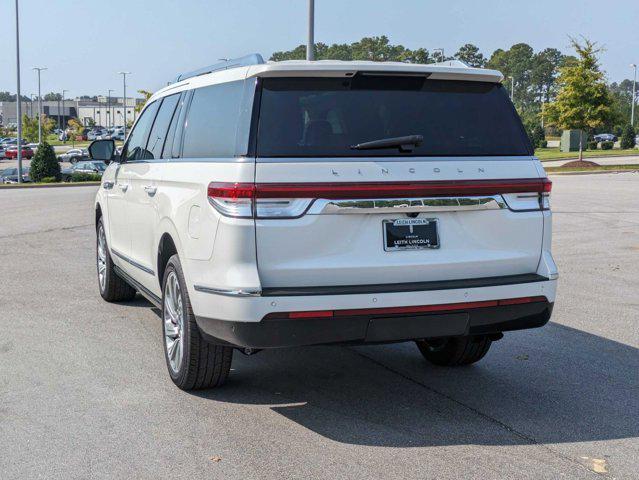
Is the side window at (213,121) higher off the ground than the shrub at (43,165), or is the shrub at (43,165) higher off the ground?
the side window at (213,121)

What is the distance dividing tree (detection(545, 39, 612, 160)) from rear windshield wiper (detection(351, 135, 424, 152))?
41.0 m

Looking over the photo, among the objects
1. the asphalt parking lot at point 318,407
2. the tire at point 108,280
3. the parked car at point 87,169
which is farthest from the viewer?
the parked car at point 87,169

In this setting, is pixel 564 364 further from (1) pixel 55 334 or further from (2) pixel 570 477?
(1) pixel 55 334

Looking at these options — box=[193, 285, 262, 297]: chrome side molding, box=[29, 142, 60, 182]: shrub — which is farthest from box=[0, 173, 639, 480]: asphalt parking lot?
box=[29, 142, 60, 182]: shrub

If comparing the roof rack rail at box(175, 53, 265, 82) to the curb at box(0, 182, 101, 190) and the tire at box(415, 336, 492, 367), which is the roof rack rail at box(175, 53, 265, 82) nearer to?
the tire at box(415, 336, 492, 367)

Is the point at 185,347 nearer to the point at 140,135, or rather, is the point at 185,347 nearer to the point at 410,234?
the point at 410,234

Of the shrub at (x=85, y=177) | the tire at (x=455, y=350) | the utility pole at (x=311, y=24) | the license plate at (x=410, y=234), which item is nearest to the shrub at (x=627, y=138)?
the shrub at (x=85, y=177)

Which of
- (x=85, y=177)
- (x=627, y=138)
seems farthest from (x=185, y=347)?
(x=627, y=138)

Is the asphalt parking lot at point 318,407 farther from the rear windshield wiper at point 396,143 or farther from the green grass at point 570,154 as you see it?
the green grass at point 570,154

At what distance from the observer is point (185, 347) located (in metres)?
5.54

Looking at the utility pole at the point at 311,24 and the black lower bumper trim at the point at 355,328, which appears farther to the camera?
the utility pole at the point at 311,24

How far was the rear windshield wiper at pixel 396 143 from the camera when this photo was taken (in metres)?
4.95

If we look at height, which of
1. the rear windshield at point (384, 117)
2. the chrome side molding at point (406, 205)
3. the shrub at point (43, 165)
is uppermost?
the rear windshield at point (384, 117)

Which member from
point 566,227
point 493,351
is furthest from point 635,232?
point 493,351
